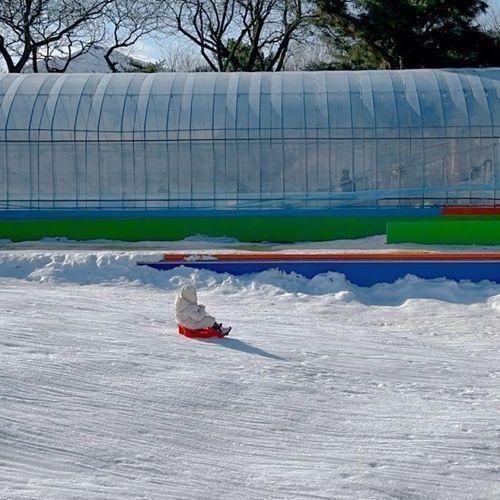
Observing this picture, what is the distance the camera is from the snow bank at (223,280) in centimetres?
1518

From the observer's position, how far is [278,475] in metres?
6.74

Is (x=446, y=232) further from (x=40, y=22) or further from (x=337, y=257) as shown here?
(x=40, y=22)

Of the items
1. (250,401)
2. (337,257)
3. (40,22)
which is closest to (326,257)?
(337,257)

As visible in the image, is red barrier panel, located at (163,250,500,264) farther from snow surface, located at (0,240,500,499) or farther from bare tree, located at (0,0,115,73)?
bare tree, located at (0,0,115,73)

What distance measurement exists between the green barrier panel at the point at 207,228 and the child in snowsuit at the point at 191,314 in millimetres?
9641

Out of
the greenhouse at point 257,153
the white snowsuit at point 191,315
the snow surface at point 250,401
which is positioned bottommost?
the snow surface at point 250,401

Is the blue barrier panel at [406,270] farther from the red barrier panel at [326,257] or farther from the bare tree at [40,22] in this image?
the bare tree at [40,22]

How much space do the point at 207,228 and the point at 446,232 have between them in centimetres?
490

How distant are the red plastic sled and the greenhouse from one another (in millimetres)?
10111

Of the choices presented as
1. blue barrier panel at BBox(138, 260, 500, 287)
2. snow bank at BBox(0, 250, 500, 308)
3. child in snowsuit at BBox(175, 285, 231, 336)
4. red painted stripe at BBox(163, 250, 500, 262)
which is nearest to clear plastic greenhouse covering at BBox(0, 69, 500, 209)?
snow bank at BBox(0, 250, 500, 308)

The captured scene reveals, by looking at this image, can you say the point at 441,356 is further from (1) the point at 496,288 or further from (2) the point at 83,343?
(1) the point at 496,288

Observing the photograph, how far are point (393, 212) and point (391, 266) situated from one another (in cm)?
530

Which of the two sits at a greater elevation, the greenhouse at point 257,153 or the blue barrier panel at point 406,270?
the greenhouse at point 257,153

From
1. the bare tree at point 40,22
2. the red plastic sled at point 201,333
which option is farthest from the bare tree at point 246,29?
the red plastic sled at point 201,333
